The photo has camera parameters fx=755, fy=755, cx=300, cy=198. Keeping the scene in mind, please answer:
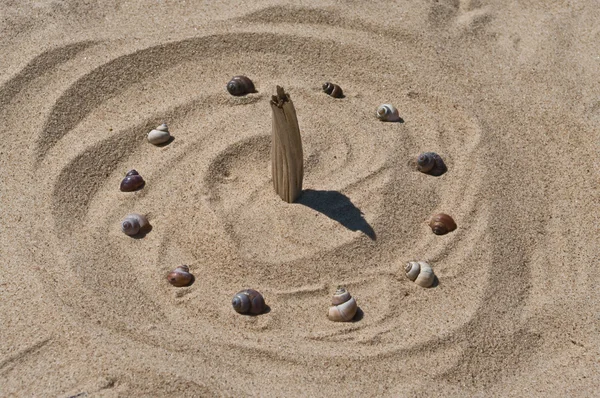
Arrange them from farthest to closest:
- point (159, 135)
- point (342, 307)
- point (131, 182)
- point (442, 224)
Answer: point (159, 135) → point (131, 182) → point (442, 224) → point (342, 307)

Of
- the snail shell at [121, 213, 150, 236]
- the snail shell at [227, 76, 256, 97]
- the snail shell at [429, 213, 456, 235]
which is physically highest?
the snail shell at [227, 76, 256, 97]

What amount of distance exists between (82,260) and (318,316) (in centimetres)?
157

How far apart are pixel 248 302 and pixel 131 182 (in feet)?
4.64

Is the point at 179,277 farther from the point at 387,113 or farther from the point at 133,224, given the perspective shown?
the point at 387,113

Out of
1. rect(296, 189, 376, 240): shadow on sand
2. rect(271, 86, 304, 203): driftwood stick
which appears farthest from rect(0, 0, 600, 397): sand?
rect(271, 86, 304, 203): driftwood stick

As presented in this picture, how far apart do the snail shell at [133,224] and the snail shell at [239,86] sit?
4.88ft

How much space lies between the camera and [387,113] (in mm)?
5980

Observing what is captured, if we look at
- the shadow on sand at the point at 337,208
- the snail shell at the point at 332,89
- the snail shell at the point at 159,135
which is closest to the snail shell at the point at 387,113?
the snail shell at the point at 332,89

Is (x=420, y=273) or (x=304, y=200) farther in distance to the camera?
(x=304, y=200)

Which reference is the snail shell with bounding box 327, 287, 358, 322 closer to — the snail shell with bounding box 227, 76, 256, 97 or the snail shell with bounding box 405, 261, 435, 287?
the snail shell with bounding box 405, 261, 435, 287

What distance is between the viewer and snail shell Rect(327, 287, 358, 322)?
15.2 feet

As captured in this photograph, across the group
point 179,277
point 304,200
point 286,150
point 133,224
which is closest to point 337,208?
point 304,200

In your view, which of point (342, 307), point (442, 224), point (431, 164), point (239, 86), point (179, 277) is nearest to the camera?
point (342, 307)

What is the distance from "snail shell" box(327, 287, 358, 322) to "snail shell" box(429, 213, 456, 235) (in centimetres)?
91
